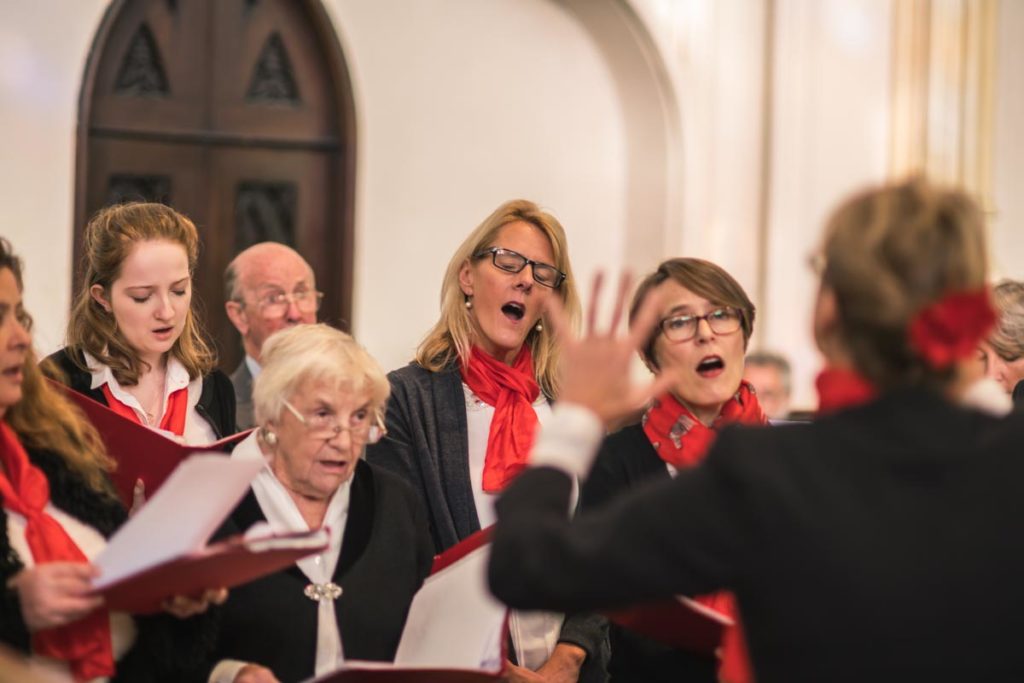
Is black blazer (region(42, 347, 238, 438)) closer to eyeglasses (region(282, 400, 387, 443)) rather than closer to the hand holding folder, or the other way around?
eyeglasses (region(282, 400, 387, 443))

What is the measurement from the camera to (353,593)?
9.17ft

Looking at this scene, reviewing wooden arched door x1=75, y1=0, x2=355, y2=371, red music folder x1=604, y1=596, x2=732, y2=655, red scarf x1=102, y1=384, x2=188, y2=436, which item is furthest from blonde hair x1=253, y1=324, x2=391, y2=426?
wooden arched door x1=75, y1=0, x2=355, y2=371

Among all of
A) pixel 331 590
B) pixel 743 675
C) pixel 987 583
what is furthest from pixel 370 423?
pixel 987 583

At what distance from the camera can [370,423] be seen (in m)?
2.90

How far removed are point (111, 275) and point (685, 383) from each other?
1436 mm

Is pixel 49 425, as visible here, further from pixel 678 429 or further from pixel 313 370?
pixel 678 429

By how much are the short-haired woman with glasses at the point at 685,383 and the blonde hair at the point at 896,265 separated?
1350mm

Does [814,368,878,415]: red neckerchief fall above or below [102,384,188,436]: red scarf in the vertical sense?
above

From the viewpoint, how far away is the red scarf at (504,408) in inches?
132

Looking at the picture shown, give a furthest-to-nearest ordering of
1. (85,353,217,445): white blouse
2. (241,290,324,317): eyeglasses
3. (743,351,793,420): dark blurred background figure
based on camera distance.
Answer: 1. (743,351,793,420): dark blurred background figure
2. (241,290,324,317): eyeglasses
3. (85,353,217,445): white blouse

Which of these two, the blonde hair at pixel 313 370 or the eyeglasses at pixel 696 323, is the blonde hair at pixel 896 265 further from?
the eyeglasses at pixel 696 323

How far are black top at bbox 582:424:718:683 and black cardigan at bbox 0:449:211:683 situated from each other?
87 cm

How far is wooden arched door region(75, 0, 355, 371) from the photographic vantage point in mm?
5992

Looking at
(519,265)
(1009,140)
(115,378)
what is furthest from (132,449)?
(1009,140)
